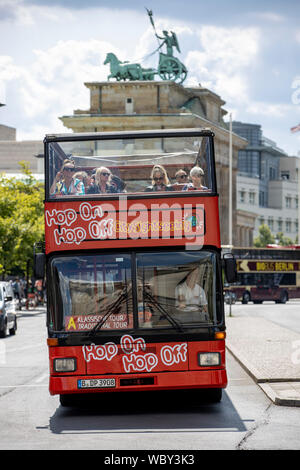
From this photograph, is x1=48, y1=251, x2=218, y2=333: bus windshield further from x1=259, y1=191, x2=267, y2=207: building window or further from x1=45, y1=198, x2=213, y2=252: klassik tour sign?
x1=259, y1=191, x2=267, y2=207: building window

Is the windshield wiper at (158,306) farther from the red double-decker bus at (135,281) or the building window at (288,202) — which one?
the building window at (288,202)

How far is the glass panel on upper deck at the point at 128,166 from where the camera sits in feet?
41.7

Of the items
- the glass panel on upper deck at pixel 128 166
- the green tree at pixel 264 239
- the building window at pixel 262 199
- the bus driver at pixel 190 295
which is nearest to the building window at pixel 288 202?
the building window at pixel 262 199

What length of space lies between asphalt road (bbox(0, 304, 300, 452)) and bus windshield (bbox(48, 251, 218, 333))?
1195mm

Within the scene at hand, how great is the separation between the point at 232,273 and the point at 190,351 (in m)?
1.17

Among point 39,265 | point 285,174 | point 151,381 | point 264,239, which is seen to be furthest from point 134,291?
point 285,174

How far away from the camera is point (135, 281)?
12023 millimetres

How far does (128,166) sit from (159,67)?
8458 cm

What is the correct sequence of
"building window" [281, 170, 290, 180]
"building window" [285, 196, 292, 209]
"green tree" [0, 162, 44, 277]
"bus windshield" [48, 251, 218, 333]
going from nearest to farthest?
"bus windshield" [48, 251, 218, 333], "green tree" [0, 162, 44, 277], "building window" [285, 196, 292, 209], "building window" [281, 170, 290, 180]

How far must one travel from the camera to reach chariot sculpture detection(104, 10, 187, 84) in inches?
3767

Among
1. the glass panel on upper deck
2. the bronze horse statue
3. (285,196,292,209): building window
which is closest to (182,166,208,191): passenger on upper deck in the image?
the glass panel on upper deck

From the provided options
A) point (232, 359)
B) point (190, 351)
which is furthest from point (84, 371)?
point (232, 359)

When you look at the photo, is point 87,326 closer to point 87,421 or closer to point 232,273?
point 87,421
